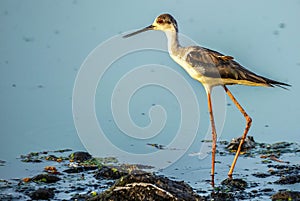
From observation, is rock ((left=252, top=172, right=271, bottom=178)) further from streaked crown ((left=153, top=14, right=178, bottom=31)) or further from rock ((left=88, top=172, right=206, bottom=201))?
streaked crown ((left=153, top=14, right=178, bottom=31))

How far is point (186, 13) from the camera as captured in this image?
43.5 ft

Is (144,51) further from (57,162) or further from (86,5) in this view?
(57,162)

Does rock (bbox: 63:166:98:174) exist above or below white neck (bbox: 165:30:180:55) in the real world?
below

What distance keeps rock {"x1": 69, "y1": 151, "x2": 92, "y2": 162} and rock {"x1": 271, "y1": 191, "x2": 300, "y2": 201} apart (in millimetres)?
2359

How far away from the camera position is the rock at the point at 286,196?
6.69 meters

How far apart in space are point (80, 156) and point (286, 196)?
8.40 feet

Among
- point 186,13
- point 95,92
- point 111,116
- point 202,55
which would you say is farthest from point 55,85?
point 186,13

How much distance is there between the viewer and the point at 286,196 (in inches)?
264

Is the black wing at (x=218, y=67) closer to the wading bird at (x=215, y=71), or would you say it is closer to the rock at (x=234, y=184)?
the wading bird at (x=215, y=71)

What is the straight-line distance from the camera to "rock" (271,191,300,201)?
6.69m

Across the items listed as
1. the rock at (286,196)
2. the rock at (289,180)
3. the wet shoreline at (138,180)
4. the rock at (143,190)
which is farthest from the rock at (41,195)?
the rock at (289,180)

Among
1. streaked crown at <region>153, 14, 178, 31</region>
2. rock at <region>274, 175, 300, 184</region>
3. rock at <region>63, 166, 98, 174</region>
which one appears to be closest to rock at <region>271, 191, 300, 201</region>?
rock at <region>274, 175, 300, 184</region>

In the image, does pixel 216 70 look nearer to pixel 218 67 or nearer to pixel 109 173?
pixel 218 67

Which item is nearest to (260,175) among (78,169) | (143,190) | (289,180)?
(289,180)
